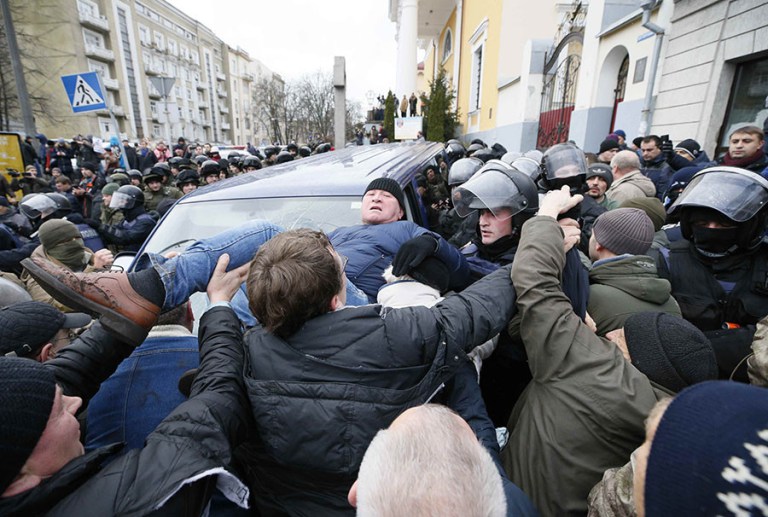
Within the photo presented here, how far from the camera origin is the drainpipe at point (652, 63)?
23.9 feet

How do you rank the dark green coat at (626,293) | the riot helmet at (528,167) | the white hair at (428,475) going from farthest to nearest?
the riot helmet at (528,167)
the dark green coat at (626,293)
the white hair at (428,475)

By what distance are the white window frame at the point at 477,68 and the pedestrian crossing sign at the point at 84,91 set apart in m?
16.1

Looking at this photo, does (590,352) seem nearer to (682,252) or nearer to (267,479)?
(267,479)

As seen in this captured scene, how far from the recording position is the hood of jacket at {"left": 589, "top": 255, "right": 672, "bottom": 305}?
1.70 m

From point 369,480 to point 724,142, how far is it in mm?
8438

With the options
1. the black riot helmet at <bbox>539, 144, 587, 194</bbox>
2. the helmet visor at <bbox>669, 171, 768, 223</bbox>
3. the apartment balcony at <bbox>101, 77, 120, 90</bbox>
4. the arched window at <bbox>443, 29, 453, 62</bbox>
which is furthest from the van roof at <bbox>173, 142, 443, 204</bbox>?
the apartment balcony at <bbox>101, 77, 120, 90</bbox>

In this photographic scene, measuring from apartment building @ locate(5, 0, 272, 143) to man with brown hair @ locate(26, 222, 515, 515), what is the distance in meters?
13.3

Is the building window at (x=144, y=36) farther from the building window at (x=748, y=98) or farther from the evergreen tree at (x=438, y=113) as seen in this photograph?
the building window at (x=748, y=98)

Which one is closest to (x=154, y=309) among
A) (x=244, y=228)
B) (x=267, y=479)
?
(x=244, y=228)

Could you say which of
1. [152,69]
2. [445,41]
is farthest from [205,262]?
[152,69]

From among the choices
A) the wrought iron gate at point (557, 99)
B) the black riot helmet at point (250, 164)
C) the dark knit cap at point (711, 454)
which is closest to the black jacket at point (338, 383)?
the dark knit cap at point (711, 454)

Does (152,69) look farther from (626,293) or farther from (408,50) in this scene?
(626,293)

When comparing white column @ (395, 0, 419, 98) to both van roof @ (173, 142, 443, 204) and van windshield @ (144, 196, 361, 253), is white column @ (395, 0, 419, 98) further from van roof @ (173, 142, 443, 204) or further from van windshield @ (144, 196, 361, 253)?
van windshield @ (144, 196, 361, 253)

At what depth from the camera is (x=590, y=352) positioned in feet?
4.44
